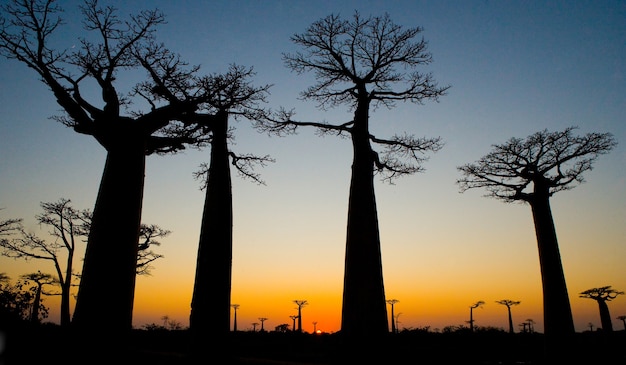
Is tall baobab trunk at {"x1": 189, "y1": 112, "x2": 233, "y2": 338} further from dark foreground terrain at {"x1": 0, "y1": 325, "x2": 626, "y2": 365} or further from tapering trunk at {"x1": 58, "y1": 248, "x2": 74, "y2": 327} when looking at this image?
tapering trunk at {"x1": 58, "y1": 248, "x2": 74, "y2": 327}

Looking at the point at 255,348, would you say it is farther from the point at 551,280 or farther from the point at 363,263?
the point at 551,280

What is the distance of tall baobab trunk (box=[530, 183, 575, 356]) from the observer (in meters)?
10.9

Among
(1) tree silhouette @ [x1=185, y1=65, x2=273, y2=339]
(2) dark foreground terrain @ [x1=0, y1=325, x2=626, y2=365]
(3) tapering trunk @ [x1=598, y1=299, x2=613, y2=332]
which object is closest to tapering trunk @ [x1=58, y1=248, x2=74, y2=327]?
(2) dark foreground terrain @ [x1=0, y1=325, x2=626, y2=365]

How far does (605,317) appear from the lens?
20641mm

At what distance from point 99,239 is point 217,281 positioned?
8.07 ft

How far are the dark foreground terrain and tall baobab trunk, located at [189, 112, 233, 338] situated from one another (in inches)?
13.4

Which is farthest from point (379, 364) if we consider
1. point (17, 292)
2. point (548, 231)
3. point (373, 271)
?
point (17, 292)

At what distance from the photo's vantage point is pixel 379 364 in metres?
5.83

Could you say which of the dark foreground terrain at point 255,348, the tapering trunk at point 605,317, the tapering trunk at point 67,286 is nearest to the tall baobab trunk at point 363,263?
the dark foreground terrain at point 255,348

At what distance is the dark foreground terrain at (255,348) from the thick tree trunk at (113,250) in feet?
0.73

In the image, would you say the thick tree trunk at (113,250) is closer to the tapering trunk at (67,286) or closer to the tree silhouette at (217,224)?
the tree silhouette at (217,224)

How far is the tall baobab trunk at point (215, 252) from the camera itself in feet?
22.1

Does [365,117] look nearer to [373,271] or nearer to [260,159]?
[260,159]

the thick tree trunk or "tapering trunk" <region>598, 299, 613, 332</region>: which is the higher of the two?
the thick tree trunk
